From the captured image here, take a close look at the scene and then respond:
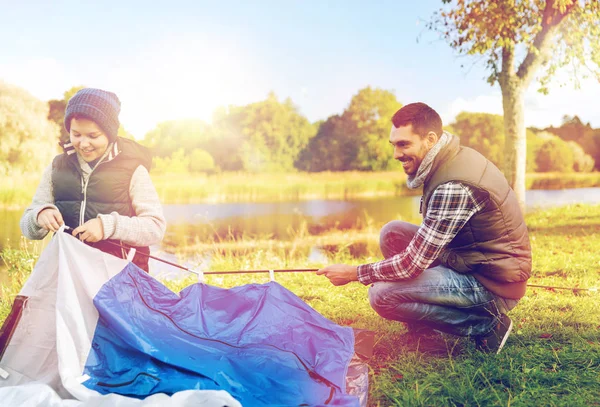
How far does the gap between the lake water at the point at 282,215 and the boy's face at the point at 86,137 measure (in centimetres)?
708

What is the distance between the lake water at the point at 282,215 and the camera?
11.0 metres

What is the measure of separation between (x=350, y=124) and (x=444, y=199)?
17544 millimetres

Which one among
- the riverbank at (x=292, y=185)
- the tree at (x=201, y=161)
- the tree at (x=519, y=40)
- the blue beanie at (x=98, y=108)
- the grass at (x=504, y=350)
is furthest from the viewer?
the tree at (x=201, y=161)

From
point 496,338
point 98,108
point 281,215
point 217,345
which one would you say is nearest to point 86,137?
point 98,108

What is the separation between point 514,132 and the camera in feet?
27.1

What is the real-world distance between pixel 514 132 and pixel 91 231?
7.36 meters

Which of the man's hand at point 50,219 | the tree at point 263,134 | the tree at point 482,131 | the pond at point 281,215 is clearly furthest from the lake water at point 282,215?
the man's hand at point 50,219

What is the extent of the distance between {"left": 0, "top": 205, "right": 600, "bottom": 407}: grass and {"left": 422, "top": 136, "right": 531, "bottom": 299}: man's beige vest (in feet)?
1.54

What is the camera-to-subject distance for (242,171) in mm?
17641

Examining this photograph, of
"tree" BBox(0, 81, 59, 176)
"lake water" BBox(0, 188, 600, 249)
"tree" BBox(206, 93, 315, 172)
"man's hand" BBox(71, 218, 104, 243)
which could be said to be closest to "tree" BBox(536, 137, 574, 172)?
"lake water" BBox(0, 188, 600, 249)

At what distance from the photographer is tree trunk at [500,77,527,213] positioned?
818 centimetres

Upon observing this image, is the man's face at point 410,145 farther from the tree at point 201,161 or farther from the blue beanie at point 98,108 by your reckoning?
the tree at point 201,161

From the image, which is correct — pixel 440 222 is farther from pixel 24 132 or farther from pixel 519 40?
pixel 24 132

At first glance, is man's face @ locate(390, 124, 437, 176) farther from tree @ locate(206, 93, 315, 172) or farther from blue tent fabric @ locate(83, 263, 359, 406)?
tree @ locate(206, 93, 315, 172)
